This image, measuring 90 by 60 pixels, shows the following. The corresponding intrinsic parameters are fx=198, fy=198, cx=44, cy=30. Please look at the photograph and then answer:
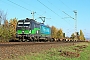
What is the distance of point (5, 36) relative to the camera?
37.5m

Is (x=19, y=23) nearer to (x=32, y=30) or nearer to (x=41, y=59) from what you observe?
(x=32, y=30)

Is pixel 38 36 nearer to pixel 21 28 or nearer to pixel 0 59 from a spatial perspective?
pixel 21 28

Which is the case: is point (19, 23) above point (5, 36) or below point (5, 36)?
above

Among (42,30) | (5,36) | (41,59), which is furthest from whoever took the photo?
(42,30)

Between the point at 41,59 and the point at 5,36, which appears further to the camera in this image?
the point at 5,36

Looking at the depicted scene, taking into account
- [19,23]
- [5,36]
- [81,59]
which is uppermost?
[19,23]

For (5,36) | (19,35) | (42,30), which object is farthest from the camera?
(42,30)

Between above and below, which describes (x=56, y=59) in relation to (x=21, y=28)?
below

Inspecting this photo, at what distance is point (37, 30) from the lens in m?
37.7

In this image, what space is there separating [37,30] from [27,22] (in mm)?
3127

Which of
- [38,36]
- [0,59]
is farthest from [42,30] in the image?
[0,59]

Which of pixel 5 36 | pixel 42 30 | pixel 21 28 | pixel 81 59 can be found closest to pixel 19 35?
pixel 21 28

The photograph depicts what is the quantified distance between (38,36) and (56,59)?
1071 inches

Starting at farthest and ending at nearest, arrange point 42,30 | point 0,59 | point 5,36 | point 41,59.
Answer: point 42,30 → point 5,36 → point 41,59 → point 0,59
